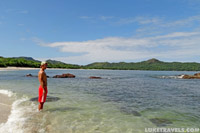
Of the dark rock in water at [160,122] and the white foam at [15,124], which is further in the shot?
the dark rock in water at [160,122]

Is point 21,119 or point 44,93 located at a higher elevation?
point 44,93

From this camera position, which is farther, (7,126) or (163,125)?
(163,125)

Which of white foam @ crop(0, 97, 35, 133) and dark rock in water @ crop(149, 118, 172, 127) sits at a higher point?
white foam @ crop(0, 97, 35, 133)

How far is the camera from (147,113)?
9.68m

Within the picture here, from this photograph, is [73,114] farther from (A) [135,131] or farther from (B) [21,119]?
(A) [135,131]

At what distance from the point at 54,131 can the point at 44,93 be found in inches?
130

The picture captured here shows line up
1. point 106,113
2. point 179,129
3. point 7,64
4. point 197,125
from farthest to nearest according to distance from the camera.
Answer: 1. point 7,64
2. point 106,113
3. point 197,125
4. point 179,129

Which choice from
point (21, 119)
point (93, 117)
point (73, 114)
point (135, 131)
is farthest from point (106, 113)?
point (21, 119)

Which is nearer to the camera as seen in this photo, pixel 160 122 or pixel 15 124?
pixel 15 124

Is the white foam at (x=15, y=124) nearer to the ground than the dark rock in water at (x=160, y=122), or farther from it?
farther from it

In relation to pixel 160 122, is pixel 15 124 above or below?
above

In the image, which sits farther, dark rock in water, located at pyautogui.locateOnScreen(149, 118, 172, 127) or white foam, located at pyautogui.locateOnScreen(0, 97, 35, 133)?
dark rock in water, located at pyautogui.locateOnScreen(149, 118, 172, 127)

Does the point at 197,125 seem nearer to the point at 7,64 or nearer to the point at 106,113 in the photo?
the point at 106,113

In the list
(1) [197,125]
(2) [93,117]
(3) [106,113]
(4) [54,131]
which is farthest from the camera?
(3) [106,113]
